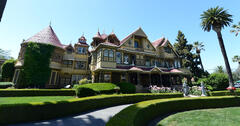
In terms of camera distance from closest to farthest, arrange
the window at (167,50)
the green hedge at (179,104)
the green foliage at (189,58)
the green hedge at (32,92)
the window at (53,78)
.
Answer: the green hedge at (179,104) < the green hedge at (32,92) < the window at (53,78) < the window at (167,50) < the green foliage at (189,58)

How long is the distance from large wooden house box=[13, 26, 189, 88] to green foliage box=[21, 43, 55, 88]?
3.72 ft

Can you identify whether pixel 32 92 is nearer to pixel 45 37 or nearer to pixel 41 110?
pixel 41 110

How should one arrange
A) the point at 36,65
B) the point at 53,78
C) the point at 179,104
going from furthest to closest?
the point at 53,78 < the point at 36,65 < the point at 179,104

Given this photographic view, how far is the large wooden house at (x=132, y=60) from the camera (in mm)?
18781

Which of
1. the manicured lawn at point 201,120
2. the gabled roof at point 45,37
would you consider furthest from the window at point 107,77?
the manicured lawn at point 201,120

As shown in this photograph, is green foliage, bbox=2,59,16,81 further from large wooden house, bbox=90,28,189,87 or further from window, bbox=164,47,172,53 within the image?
window, bbox=164,47,172,53

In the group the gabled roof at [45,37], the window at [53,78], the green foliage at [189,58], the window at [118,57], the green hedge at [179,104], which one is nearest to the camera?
the green hedge at [179,104]

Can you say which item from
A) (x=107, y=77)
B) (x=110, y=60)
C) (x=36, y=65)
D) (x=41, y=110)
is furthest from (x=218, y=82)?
(x=36, y=65)

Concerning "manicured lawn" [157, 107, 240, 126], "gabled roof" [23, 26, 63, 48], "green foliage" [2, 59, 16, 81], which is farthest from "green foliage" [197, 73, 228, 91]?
"green foliage" [2, 59, 16, 81]

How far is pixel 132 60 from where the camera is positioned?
Answer: 22.1 meters

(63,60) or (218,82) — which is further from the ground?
(63,60)

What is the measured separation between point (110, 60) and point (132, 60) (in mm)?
5507

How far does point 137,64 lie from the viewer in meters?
22.2

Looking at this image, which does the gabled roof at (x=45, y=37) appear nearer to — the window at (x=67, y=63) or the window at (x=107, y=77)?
the window at (x=67, y=63)
